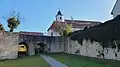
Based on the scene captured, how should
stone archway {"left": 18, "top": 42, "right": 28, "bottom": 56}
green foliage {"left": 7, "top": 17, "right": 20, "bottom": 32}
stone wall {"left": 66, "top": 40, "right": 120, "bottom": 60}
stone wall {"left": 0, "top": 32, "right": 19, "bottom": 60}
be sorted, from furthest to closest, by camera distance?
1. stone archway {"left": 18, "top": 42, "right": 28, "bottom": 56}
2. green foliage {"left": 7, "top": 17, "right": 20, "bottom": 32}
3. stone wall {"left": 0, "top": 32, "right": 19, "bottom": 60}
4. stone wall {"left": 66, "top": 40, "right": 120, "bottom": 60}

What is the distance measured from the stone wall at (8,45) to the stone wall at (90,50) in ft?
27.3

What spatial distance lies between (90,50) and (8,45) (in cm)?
1256

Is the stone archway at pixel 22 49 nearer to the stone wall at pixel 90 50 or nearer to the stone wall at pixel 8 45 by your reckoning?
the stone wall at pixel 8 45

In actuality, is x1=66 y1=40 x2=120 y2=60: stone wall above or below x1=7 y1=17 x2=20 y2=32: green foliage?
below

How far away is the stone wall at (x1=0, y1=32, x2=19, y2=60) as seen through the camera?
28.7 metres

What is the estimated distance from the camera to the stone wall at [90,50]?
17.4 metres

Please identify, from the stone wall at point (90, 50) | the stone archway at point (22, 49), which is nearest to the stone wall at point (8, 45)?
the stone archway at point (22, 49)

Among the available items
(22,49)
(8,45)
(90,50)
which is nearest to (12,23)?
(8,45)

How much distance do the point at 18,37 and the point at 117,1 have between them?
1570cm

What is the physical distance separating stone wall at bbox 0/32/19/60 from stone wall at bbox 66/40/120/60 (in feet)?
27.3

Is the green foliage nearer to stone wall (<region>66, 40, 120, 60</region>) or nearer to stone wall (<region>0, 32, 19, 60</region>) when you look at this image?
stone wall (<region>0, 32, 19, 60</region>)

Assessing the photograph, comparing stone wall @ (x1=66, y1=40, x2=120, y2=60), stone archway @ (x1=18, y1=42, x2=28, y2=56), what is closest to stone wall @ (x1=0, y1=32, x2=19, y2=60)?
stone archway @ (x1=18, y1=42, x2=28, y2=56)

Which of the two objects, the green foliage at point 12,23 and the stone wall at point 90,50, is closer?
the stone wall at point 90,50

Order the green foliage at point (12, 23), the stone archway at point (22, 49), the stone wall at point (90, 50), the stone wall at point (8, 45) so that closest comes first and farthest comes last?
1. the stone wall at point (90, 50)
2. the stone wall at point (8, 45)
3. the green foliage at point (12, 23)
4. the stone archway at point (22, 49)
